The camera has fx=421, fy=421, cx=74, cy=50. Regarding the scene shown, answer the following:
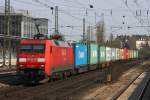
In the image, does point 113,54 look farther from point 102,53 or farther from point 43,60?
point 43,60

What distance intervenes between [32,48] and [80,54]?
14.5 metres

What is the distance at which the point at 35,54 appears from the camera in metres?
28.3

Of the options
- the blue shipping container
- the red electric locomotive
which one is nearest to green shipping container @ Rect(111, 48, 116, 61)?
the blue shipping container

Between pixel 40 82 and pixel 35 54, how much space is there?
201 cm

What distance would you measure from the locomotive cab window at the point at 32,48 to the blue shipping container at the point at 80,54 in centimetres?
1119

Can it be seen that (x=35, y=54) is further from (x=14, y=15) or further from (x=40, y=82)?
(x=14, y=15)

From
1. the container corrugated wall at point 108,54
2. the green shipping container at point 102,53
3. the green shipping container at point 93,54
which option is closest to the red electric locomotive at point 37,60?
the green shipping container at point 93,54

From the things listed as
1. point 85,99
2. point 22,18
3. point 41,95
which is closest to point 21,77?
point 41,95

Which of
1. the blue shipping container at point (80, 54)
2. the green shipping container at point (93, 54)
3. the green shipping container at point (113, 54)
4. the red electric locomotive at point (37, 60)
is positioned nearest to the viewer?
the red electric locomotive at point (37, 60)

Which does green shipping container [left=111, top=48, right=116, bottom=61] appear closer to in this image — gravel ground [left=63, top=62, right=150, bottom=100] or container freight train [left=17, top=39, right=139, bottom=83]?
gravel ground [left=63, top=62, right=150, bottom=100]

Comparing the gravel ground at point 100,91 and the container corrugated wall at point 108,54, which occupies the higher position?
the container corrugated wall at point 108,54

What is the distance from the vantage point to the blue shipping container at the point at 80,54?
131ft

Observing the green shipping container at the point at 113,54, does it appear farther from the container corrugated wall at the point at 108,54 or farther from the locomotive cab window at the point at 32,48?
the locomotive cab window at the point at 32,48

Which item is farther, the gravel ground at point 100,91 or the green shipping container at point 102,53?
the green shipping container at point 102,53
